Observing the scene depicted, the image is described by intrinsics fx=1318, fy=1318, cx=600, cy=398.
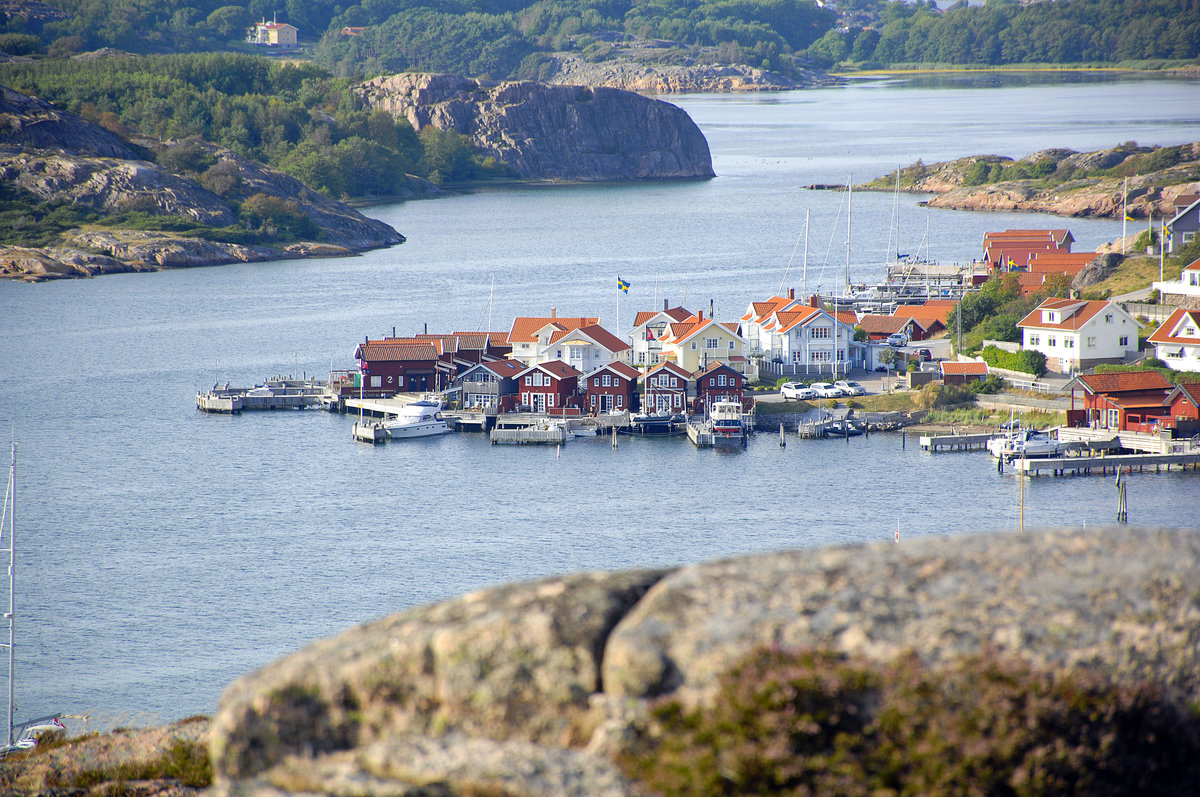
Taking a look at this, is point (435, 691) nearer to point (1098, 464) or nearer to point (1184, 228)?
point (1098, 464)

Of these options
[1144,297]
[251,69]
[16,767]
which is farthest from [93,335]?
[251,69]

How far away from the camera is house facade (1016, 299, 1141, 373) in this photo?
33719 millimetres

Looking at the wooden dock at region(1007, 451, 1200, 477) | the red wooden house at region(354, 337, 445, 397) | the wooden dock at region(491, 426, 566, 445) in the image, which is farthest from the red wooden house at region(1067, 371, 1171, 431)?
the red wooden house at region(354, 337, 445, 397)

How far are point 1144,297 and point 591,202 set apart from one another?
61088 millimetres

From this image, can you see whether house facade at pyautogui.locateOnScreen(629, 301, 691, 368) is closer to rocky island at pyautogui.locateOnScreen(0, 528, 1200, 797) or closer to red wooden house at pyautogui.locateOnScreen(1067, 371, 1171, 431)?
red wooden house at pyautogui.locateOnScreen(1067, 371, 1171, 431)

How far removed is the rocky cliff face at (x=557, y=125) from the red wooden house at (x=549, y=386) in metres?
79.9

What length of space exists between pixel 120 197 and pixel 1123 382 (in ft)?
187

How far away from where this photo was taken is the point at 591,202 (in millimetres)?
97750

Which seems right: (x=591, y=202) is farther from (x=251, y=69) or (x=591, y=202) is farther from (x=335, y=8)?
(x=335, y=8)

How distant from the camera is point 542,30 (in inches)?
7205

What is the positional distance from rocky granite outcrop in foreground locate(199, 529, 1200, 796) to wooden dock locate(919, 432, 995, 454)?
87.2 ft

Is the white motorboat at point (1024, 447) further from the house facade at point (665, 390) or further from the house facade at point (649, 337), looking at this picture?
the house facade at point (649, 337)

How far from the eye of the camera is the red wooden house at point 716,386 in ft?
109

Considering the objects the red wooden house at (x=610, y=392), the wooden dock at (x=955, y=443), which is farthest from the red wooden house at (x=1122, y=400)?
the red wooden house at (x=610, y=392)
